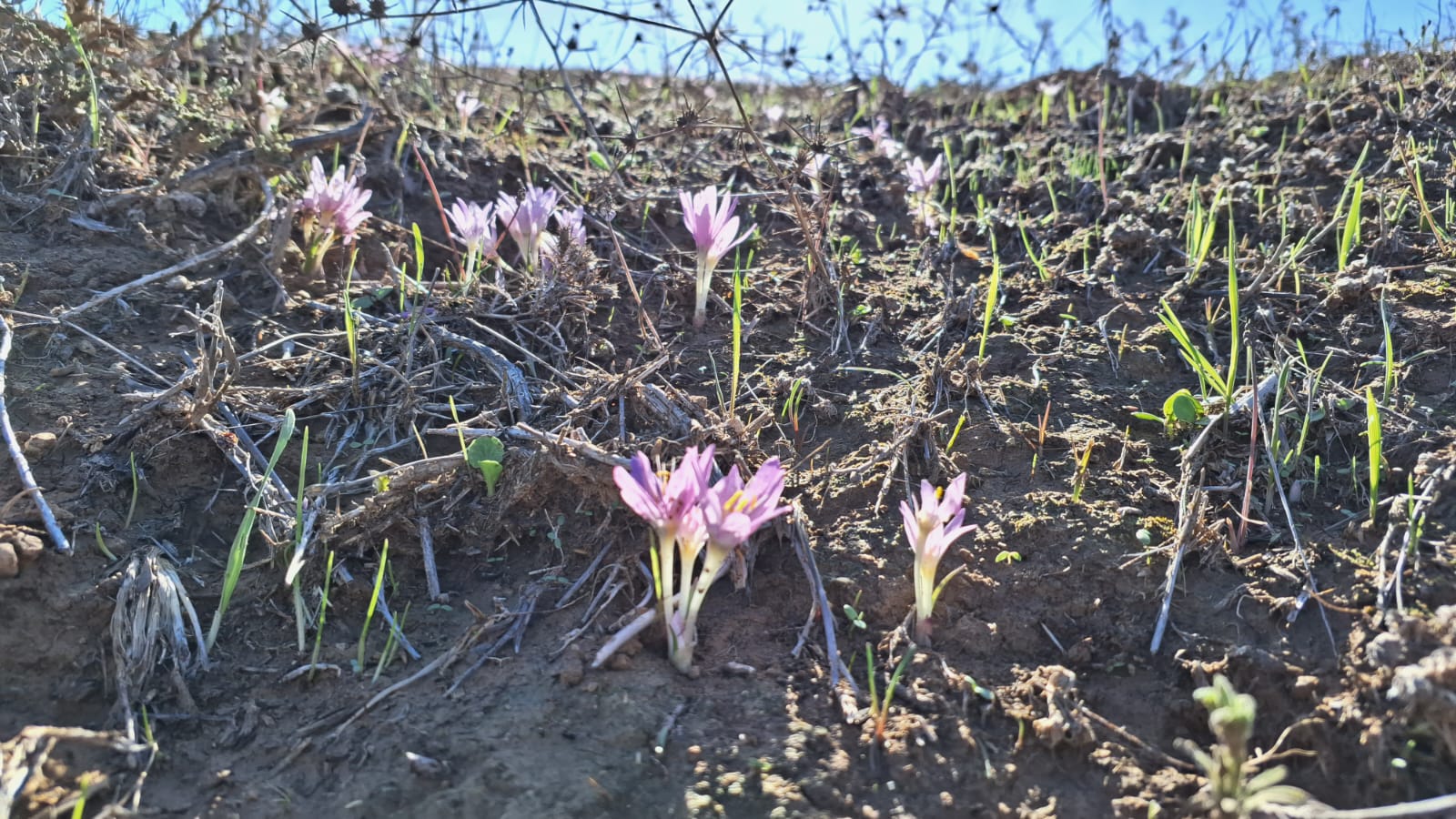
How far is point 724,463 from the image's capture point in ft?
7.75

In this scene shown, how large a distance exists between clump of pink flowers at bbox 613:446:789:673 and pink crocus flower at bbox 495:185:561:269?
4.60 feet

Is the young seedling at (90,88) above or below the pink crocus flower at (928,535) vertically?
above

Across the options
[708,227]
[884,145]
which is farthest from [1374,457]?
[884,145]

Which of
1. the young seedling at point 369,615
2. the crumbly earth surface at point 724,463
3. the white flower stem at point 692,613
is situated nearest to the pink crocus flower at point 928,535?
the crumbly earth surface at point 724,463

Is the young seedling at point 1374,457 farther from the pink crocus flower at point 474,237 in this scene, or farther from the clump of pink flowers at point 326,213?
the clump of pink flowers at point 326,213

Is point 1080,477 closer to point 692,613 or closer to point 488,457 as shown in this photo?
point 692,613

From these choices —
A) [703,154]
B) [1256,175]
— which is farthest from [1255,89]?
[703,154]

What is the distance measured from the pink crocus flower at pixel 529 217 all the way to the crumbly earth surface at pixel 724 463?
160 millimetres

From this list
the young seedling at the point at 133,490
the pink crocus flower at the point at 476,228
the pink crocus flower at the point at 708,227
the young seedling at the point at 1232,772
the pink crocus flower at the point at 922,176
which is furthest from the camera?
the pink crocus flower at the point at 922,176

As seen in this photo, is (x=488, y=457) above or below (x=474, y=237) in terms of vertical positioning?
below

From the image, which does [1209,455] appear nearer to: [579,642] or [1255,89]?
[579,642]

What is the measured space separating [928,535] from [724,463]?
1.95 feet

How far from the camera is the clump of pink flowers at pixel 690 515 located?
184 cm

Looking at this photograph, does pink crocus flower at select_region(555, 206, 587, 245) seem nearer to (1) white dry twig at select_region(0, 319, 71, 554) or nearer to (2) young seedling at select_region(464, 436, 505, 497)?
(2) young seedling at select_region(464, 436, 505, 497)
